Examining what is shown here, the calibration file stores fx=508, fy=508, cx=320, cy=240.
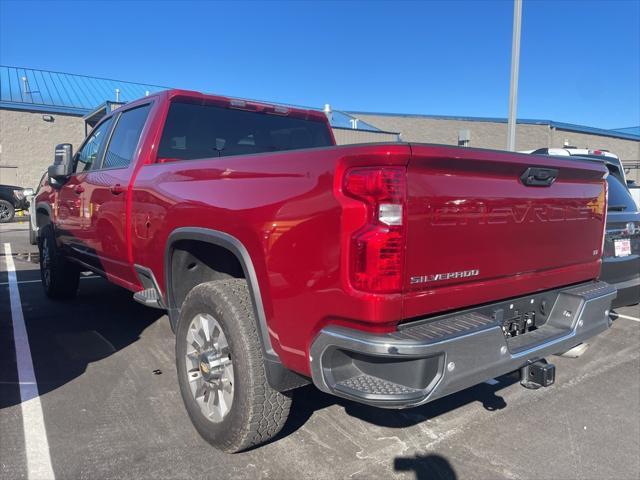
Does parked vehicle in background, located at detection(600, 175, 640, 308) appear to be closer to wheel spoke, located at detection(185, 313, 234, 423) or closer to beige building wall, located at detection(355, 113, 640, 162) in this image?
wheel spoke, located at detection(185, 313, 234, 423)

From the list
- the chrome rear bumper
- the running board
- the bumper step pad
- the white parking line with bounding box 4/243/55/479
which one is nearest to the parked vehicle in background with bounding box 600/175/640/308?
the chrome rear bumper

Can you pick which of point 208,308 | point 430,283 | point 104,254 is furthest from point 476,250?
point 104,254

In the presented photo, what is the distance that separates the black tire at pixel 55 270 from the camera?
5.68 m

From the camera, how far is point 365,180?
2023 millimetres

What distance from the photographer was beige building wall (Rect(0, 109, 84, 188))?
23.2m

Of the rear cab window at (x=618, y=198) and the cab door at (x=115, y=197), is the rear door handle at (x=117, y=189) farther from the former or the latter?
the rear cab window at (x=618, y=198)

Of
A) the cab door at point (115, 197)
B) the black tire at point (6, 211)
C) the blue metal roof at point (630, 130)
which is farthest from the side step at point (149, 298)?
the blue metal roof at point (630, 130)

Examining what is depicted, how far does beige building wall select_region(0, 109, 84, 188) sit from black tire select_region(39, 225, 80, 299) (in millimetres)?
20349

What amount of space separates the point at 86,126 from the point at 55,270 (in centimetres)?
2173

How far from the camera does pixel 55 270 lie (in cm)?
580

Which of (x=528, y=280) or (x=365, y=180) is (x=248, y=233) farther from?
(x=528, y=280)

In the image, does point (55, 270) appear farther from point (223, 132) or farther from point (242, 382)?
point (242, 382)

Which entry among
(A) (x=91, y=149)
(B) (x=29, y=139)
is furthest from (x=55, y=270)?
(B) (x=29, y=139)

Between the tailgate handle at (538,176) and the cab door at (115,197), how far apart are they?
8.82 feet
